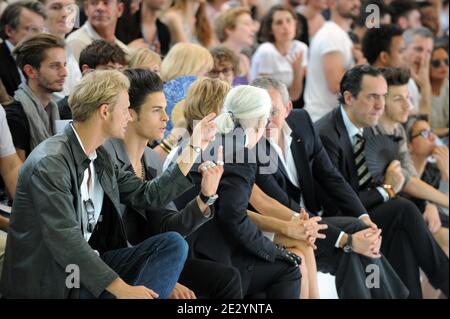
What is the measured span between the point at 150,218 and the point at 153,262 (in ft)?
1.17

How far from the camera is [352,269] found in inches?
174

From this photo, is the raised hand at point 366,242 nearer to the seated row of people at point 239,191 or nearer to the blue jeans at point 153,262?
the seated row of people at point 239,191

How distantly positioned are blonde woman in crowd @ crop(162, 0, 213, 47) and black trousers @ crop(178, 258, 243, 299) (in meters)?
2.41

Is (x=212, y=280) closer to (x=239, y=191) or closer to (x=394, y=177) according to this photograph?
(x=239, y=191)

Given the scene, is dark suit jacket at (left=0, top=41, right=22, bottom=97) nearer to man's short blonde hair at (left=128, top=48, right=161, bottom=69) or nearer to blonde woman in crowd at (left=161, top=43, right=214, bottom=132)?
man's short blonde hair at (left=128, top=48, right=161, bottom=69)

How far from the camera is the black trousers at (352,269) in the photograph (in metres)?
4.43

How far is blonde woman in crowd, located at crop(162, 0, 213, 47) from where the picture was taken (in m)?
5.85

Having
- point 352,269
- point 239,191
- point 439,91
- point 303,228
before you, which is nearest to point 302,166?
point 303,228

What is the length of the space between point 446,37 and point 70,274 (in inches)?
202

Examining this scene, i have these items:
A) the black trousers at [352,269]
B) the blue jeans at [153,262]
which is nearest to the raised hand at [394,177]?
the black trousers at [352,269]

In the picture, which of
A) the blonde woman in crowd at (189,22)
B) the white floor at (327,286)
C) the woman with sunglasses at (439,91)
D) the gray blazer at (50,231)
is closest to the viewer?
the gray blazer at (50,231)

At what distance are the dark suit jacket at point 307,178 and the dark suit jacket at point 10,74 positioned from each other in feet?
4.08
